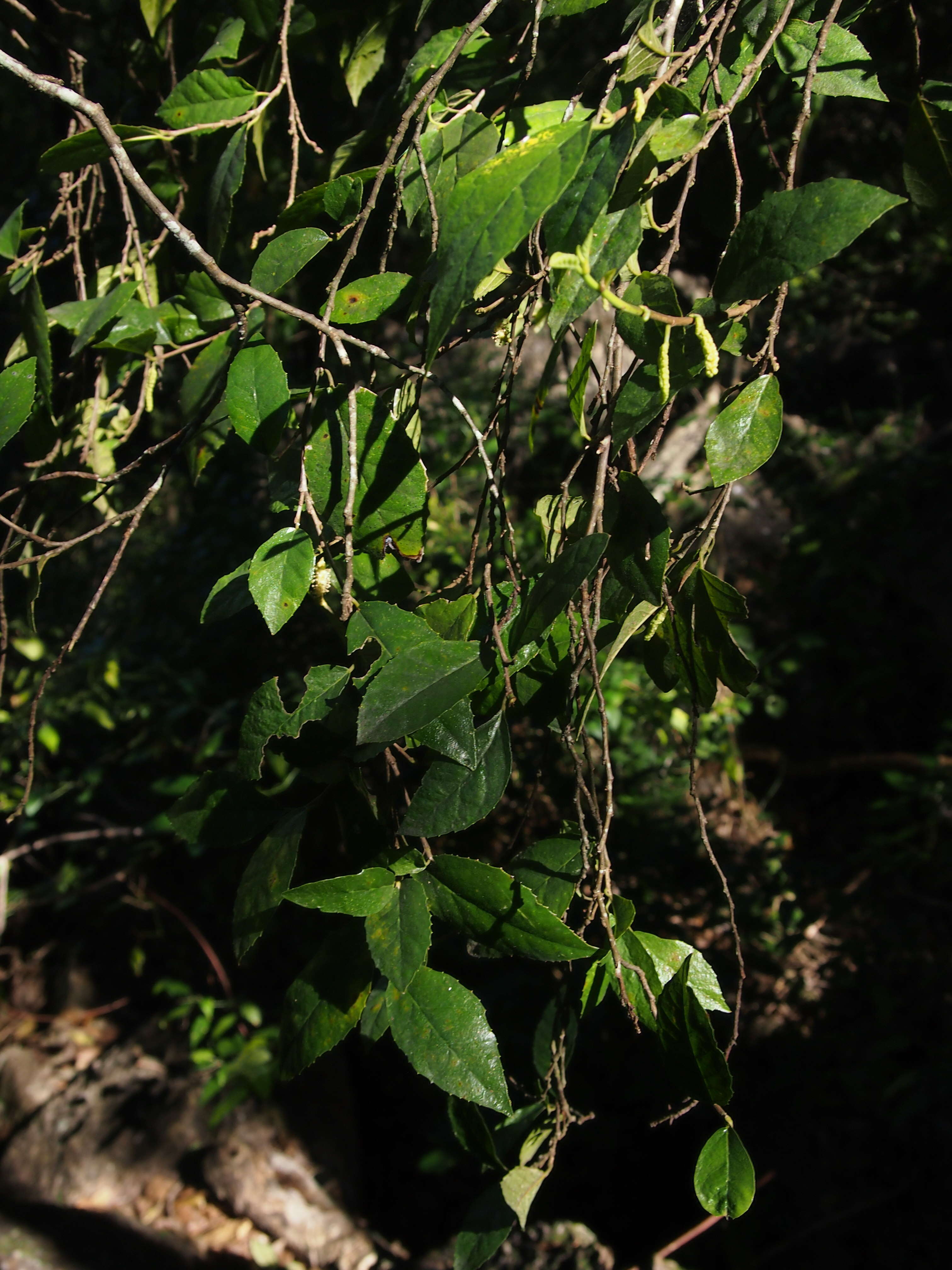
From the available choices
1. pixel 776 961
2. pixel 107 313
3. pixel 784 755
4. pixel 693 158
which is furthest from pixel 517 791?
pixel 693 158

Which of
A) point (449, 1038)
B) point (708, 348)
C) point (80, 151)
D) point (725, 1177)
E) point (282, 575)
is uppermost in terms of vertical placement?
point (80, 151)

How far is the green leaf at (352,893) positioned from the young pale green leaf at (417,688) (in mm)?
87

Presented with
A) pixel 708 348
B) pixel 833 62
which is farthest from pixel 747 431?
pixel 833 62

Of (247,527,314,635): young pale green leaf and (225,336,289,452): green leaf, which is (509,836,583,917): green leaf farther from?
(225,336,289,452): green leaf

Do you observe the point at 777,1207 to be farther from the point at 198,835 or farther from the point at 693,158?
the point at 693,158

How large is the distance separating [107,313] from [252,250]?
0.56ft

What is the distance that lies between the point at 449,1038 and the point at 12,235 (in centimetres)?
82

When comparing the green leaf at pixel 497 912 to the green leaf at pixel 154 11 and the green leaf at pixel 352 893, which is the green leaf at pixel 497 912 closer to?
the green leaf at pixel 352 893

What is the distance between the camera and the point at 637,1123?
2.07 m

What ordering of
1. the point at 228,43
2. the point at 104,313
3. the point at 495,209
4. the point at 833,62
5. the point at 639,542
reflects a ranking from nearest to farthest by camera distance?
the point at 495,209 → the point at 639,542 → the point at 833,62 → the point at 104,313 → the point at 228,43

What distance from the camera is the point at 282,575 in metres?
0.55

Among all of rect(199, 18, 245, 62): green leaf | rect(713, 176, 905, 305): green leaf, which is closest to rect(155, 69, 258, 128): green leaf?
rect(199, 18, 245, 62): green leaf

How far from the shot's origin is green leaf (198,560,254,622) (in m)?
0.59

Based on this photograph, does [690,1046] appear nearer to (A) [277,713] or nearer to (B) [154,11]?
(A) [277,713]
